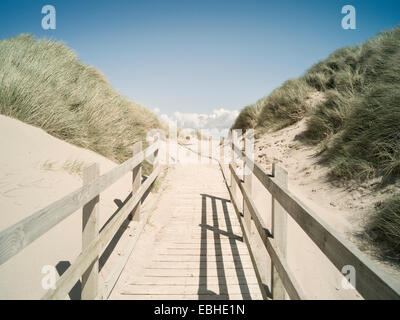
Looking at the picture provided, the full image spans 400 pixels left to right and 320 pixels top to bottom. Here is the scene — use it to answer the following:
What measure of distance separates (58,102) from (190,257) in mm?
4914

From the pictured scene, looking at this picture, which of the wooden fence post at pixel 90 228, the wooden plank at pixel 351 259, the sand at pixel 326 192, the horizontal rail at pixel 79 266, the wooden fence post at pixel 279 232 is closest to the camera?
the wooden plank at pixel 351 259

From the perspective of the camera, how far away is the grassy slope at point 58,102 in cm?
554

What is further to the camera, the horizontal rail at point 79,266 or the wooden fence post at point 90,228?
the wooden fence post at point 90,228

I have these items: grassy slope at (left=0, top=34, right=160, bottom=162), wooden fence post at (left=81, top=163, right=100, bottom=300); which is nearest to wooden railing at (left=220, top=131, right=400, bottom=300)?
wooden fence post at (left=81, top=163, right=100, bottom=300)

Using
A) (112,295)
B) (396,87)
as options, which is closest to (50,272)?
(112,295)

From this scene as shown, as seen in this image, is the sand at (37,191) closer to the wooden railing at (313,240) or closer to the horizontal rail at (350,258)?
the wooden railing at (313,240)

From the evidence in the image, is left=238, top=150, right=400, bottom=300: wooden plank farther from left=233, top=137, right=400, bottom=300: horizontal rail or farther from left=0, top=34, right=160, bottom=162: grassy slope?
left=0, top=34, right=160, bottom=162: grassy slope

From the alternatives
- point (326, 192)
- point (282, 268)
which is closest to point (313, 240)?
point (282, 268)

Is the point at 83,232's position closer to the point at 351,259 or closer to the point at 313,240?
the point at 313,240

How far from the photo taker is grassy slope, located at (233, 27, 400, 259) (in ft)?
14.1

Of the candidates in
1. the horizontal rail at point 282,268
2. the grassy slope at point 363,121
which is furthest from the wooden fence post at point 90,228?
the grassy slope at point 363,121

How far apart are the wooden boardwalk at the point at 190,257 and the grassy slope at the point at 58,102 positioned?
7.86 feet
